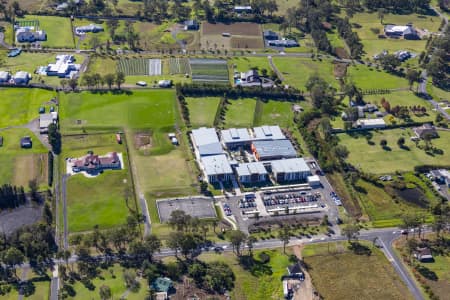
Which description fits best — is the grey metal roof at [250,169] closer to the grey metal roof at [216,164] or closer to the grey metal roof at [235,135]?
the grey metal roof at [216,164]

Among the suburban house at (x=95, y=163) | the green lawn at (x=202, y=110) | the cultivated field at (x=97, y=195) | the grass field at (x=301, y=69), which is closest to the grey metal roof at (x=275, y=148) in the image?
the green lawn at (x=202, y=110)

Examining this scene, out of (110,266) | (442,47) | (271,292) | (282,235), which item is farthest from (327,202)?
(442,47)

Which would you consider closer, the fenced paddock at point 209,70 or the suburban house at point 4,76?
the suburban house at point 4,76

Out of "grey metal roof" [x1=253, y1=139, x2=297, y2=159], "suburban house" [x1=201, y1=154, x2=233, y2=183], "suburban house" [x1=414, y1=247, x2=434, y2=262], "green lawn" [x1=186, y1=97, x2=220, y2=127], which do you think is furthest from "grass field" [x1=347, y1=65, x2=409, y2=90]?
"suburban house" [x1=414, y1=247, x2=434, y2=262]

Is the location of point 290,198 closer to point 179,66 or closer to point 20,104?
point 179,66

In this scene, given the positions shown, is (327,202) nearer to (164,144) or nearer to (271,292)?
(271,292)

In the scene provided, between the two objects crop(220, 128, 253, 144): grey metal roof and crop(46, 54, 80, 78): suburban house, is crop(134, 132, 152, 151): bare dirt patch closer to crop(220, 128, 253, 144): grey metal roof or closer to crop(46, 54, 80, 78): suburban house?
crop(220, 128, 253, 144): grey metal roof
